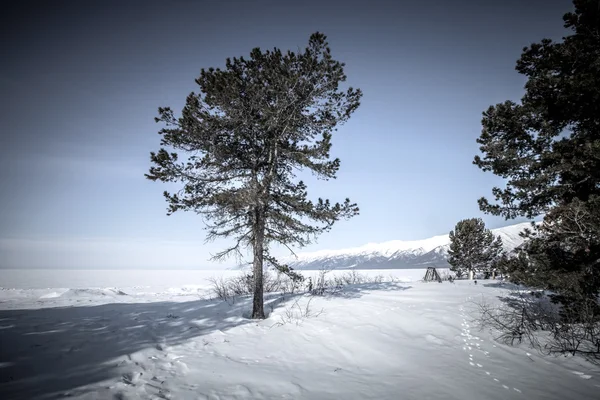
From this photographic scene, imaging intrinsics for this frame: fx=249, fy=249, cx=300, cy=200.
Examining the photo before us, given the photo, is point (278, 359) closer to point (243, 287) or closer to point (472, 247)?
point (243, 287)

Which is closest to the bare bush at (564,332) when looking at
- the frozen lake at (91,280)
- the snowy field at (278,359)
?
the snowy field at (278,359)

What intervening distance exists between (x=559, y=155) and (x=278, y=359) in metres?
9.19

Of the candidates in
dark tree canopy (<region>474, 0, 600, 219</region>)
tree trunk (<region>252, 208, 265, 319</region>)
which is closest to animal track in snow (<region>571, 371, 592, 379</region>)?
dark tree canopy (<region>474, 0, 600, 219</region>)

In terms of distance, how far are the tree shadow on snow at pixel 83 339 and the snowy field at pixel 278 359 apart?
1.1 inches

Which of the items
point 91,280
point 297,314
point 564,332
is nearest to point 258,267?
point 297,314

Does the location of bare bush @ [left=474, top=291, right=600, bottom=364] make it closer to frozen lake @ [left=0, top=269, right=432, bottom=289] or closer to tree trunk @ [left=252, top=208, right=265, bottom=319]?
tree trunk @ [left=252, top=208, right=265, bottom=319]

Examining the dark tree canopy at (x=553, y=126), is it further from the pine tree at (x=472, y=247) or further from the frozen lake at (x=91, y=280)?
the pine tree at (x=472, y=247)

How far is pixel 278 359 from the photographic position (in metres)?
5.47

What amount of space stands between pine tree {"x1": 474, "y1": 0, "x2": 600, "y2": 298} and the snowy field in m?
2.58

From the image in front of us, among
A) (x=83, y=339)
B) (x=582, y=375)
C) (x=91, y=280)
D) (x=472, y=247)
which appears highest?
(x=472, y=247)

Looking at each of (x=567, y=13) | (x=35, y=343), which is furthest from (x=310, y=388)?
(x=567, y=13)

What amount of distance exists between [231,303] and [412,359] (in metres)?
7.89

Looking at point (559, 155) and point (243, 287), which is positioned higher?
point (559, 155)

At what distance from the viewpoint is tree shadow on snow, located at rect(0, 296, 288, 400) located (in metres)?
4.00
